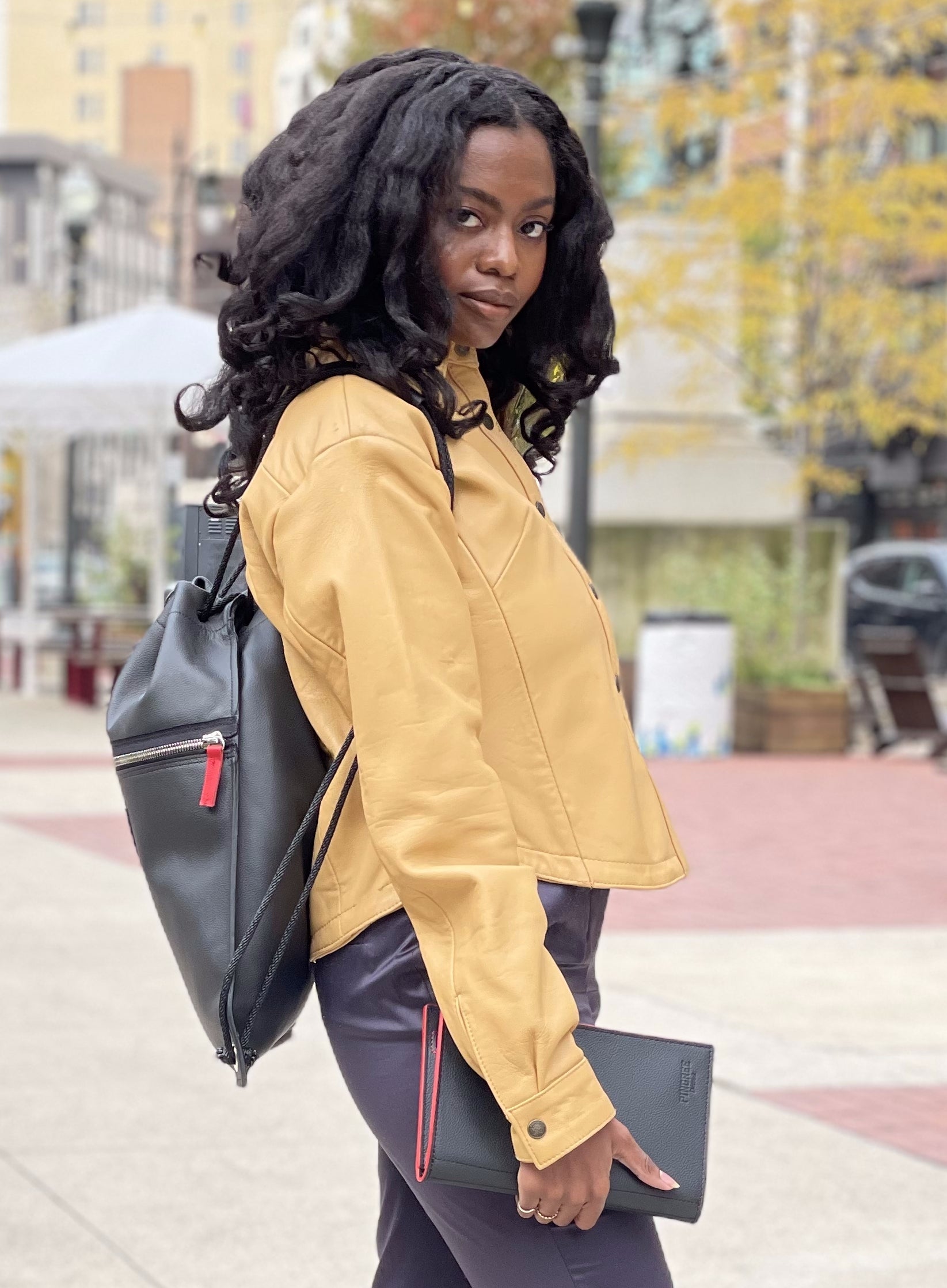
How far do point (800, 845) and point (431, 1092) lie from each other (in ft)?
26.8

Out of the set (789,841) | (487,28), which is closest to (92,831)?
(789,841)

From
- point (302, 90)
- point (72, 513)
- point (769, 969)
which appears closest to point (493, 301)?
point (769, 969)

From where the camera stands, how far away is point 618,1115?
2.09 m

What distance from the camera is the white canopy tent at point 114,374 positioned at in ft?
52.3

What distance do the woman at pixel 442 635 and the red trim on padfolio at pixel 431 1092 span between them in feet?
0.15

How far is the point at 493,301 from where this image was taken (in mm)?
2215

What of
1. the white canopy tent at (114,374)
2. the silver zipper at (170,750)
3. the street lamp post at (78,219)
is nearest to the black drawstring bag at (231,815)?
the silver zipper at (170,750)

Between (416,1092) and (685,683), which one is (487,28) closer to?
(685,683)

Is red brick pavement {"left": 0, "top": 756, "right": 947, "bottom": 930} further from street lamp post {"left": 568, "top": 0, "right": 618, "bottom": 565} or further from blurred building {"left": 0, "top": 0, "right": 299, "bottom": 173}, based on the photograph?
blurred building {"left": 0, "top": 0, "right": 299, "bottom": 173}

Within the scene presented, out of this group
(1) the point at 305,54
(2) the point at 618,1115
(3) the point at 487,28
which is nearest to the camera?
(2) the point at 618,1115

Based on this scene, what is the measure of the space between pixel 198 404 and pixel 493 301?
0.42 metres

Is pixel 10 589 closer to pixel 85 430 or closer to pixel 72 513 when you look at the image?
pixel 72 513

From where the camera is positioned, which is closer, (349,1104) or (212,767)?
(212,767)

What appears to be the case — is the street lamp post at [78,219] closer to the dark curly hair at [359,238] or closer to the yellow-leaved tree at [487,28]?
the yellow-leaved tree at [487,28]
